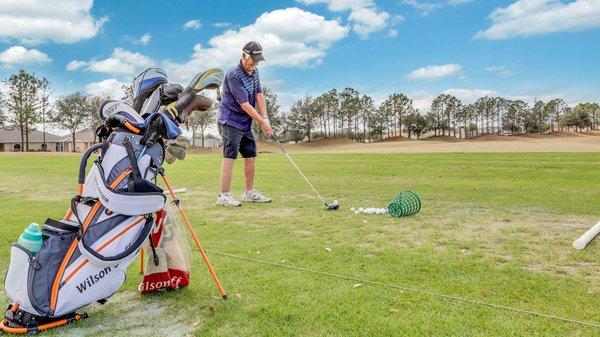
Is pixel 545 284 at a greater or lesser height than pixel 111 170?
lesser

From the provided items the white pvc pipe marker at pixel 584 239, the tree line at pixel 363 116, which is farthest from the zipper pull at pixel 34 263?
the tree line at pixel 363 116

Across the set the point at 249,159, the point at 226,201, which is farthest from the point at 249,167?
the point at 226,201

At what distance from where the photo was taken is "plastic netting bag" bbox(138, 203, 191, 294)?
3635mm

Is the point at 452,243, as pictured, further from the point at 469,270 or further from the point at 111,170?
the point at 111,170

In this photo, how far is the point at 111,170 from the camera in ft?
10.0

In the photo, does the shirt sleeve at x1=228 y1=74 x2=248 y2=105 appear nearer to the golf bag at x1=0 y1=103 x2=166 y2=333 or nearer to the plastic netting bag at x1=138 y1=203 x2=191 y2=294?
the plastic netting bag at x1=138 y1=203 x2=191 y2=294

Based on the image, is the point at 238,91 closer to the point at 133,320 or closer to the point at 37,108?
the point at 133,320

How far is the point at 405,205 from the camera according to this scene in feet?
22.4

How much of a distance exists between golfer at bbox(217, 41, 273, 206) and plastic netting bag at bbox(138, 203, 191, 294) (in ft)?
13.0

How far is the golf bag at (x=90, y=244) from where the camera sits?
116 inches

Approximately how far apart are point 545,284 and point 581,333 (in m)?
0.87

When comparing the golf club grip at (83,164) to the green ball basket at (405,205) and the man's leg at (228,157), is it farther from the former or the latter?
the man's leg at (228,157)

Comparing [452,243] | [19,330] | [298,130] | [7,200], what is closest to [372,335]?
[19,330]

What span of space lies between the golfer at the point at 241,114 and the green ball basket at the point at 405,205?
221cm
